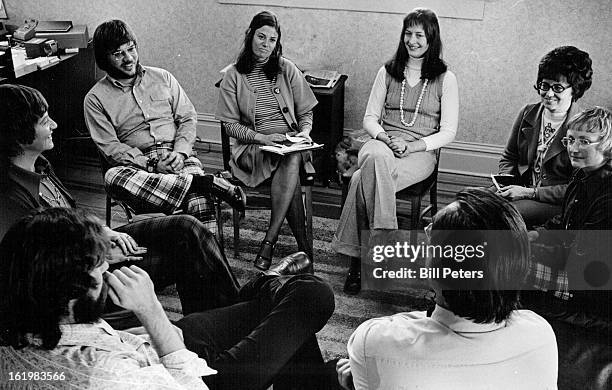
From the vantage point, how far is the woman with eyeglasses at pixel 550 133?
82.8 inches

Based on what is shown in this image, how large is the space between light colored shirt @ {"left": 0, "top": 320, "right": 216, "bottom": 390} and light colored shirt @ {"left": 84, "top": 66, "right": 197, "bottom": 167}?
131 cm

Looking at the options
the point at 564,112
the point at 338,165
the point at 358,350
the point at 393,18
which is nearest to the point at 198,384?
the point at 358,350

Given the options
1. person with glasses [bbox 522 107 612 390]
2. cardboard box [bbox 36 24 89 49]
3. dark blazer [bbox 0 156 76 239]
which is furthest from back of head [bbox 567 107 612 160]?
cardboard box [bbox 36 24 89 49]

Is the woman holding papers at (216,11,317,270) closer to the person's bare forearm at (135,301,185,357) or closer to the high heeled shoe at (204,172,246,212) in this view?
the high heeled shoe at (204,172,246,212)

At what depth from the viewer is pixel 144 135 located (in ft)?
8.03

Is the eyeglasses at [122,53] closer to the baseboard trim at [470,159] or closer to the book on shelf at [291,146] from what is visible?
the book on shelf at [291,146]

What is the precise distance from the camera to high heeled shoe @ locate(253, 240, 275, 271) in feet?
7.88

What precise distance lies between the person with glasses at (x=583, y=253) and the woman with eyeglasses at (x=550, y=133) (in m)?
0.15

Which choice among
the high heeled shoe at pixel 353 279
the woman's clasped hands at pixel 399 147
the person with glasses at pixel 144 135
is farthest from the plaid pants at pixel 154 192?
Result: the woman's clasped hands at pixel 399 147

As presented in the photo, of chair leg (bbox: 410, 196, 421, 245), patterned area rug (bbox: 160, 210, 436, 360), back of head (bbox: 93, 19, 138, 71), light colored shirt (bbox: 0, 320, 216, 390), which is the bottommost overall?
patterned area rug (bbox: 160, 210, 436, 360)

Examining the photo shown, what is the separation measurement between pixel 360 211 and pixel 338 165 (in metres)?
0.72

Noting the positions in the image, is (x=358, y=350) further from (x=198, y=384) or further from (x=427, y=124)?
(x=427, y=124)

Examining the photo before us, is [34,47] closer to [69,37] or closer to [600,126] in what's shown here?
[69,37]

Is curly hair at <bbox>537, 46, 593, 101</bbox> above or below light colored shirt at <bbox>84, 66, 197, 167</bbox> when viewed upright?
above
